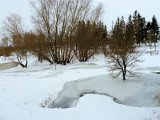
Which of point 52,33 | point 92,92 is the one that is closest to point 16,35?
point 52,33

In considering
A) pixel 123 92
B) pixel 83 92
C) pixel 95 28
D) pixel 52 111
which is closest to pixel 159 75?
pixel 123 92

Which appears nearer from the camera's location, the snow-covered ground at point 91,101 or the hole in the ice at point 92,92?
the snow-covered ground at point 91,101

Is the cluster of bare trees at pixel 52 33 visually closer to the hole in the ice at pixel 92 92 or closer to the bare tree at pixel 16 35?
the bare tree at pixel 16 35

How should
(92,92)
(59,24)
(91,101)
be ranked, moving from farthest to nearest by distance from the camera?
(59,24) < (92,92) < (91,101)

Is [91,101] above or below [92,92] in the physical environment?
below

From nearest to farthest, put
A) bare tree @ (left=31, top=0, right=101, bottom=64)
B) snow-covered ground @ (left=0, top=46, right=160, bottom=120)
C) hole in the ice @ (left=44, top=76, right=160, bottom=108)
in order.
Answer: snow-covered ground @ (left=0, top=46, right=160, bottom=120)
hole in the ice @ (left=44, top=76, right=160, bottom=108)
bare tree @ (left=31, top=0, right=101, bottom=64)

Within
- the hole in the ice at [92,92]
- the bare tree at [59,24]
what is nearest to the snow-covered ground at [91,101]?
the hole in the ice at [92,92]

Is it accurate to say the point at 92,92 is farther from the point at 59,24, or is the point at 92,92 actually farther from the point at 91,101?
the point at 59,24

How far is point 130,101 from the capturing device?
14.1 m

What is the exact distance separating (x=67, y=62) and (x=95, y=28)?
29.1 feet

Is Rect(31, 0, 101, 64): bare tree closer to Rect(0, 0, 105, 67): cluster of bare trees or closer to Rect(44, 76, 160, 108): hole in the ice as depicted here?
Rect(0, 0, 105, 67): cluster of bare trees

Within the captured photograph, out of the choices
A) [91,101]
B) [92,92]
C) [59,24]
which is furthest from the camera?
[59,24]

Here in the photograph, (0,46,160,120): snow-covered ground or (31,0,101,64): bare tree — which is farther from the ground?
(31,0,101,64): bare tree

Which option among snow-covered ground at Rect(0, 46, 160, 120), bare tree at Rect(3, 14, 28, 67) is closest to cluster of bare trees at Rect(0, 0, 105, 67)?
bare tree at Rect(3, 14, 28, 67)
